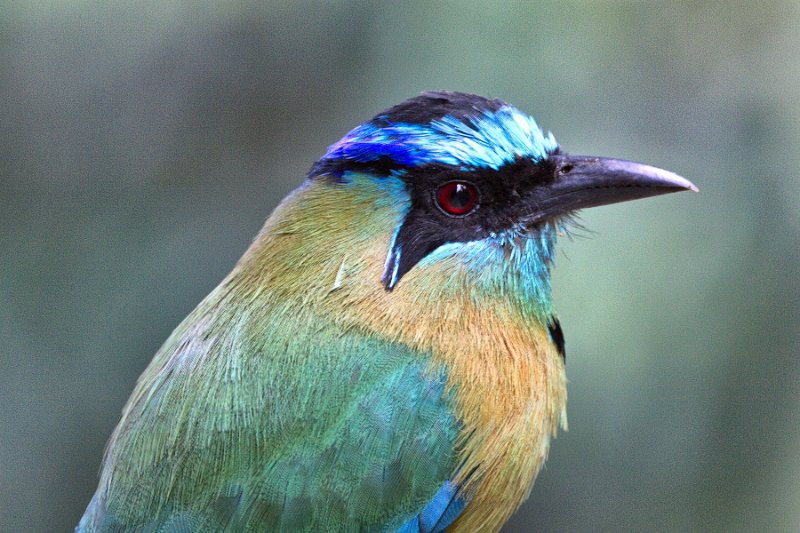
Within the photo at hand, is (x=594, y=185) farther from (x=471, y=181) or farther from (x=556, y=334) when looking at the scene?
(x=556, y=334)

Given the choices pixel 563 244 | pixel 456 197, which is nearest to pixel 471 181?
pixel 456 197

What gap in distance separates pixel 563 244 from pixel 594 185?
259cm

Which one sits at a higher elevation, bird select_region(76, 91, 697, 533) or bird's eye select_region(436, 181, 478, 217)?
bird's eye select_region(436, 181, 478, 217)

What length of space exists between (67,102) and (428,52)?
2572 mm

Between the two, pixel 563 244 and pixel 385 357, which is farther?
pixel 563 244

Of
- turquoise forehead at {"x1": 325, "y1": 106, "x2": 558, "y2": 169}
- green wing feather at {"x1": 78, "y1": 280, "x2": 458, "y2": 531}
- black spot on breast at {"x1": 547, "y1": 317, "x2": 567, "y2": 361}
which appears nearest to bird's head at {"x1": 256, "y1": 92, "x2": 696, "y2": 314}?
turquoise forehead at {"x1": 325, "y1": 106, "x2": 558, "y2": 169}

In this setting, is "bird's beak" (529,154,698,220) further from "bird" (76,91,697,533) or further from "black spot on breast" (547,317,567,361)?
"black spot on breast" (547,317,567,361)

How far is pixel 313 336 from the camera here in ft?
10.7

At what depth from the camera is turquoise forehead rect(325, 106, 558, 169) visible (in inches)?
128

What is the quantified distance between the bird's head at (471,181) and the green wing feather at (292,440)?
0.35 m

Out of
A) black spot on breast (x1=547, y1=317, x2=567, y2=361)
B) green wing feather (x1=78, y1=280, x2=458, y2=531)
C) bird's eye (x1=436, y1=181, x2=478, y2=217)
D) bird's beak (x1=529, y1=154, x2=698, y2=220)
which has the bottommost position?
green wing feather (x1=78, y1=280, x2=458, y2=531)

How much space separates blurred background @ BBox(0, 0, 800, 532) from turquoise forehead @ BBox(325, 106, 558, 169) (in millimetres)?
2443

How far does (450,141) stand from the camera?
128 inches

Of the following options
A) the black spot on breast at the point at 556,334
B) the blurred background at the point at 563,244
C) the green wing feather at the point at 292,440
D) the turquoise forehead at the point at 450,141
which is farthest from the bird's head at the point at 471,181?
the blurred background at the point at 563,244
